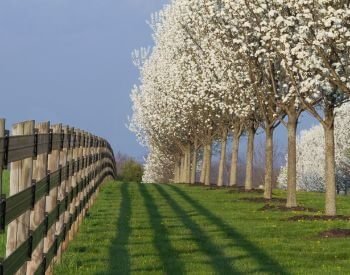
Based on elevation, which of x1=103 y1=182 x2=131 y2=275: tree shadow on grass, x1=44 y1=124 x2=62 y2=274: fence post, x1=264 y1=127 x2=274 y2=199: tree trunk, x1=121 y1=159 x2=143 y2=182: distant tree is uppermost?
x1=121 y1=159 x2=143 y2=182: distant tree

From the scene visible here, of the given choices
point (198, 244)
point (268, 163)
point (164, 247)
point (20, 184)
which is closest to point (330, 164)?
point (198, 244)

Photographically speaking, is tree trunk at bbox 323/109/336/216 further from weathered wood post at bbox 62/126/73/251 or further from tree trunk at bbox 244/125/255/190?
tree trunk at bbox 244/125/255/190

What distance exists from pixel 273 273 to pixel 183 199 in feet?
71.5

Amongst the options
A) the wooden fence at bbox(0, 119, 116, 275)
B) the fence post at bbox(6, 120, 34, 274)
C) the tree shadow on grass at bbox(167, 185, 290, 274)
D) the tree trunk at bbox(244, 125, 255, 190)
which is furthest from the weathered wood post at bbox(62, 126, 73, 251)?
the tree trunk at bbox(244, 125, 255, 190)

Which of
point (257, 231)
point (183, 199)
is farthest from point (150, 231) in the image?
point (183, 199)

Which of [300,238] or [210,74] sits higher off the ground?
[210,74]

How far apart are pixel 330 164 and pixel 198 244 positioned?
30.3ft

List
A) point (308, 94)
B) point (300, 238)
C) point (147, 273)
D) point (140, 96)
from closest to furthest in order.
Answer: point (147, 273)
point (300, 238)
point (308, 94)
point (140, 96)

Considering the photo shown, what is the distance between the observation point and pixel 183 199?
36.2 metres

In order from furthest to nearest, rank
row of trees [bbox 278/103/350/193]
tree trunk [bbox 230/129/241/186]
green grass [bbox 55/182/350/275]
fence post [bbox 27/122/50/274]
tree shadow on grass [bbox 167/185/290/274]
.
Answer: row of trees [bbox 278/103/350/193]
tree trunk [bbox 230/129/241/186]
tree shadow on grass [bbox 167/185/290/274]
green grass [bbox 55/182/350/275]
fence post [bbox 27/122/50/274]

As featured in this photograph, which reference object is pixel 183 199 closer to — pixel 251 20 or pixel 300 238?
pixel 251 20

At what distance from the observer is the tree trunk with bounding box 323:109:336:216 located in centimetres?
2642

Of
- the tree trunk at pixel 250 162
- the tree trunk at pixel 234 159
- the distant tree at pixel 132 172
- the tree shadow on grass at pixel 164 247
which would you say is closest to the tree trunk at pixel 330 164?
the tree shadow on grass at pixel 164 247

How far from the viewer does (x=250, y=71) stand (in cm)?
3425
